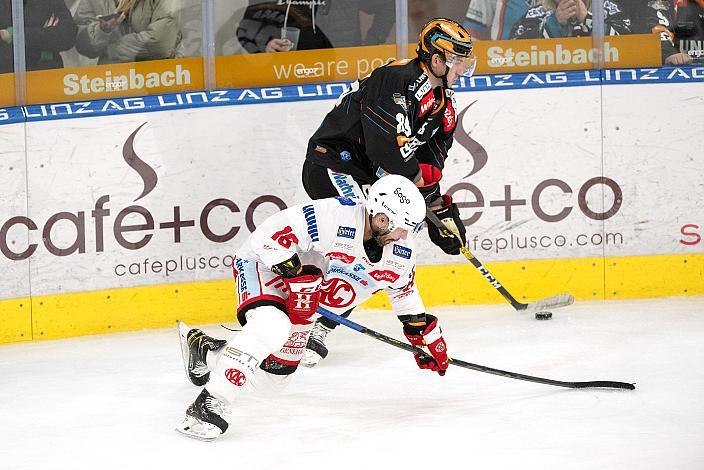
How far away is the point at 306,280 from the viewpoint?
3.83m

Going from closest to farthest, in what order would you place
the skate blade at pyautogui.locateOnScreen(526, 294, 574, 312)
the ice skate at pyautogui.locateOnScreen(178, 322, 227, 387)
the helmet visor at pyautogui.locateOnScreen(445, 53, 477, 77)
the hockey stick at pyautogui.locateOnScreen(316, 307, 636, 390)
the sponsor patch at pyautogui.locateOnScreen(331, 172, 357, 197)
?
the hockey stick at pyautogui.locateOnScreen(316, 307, 636, 390), the ice skate at pyautogui.locateOnScreen(178, 322, 227, 387), the helmet visor at pyautogui.locateOnScreen(445, 53, 477, 77), the sponsor patch at pyautogui.locateOnScreen(331, 172, 357, 197), the skate blade at pyautogui.locateOnScreen(526, 294, 574, 312)

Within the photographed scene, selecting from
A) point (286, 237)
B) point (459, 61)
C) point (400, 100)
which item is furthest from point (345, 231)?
point (459, 61)

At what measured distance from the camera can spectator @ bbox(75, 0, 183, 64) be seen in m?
5.60

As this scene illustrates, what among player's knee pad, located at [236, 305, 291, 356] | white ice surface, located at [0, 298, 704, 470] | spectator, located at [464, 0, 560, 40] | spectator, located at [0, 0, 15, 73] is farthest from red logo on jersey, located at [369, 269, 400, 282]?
spectator, located at [0, 0, 15, 73]

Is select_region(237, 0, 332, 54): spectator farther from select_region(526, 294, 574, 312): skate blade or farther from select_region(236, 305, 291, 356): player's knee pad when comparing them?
select_region(236, 305, 291, 356): player's knee pad

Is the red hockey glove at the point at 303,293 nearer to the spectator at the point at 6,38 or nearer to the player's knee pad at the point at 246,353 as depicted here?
the player's knee pad at the point at 246,353

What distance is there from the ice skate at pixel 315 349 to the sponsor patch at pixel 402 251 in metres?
1.03

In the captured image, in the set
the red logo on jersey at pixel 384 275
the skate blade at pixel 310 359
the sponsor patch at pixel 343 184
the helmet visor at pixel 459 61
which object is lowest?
the skate blade at pixel 310 359

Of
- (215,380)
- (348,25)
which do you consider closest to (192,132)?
(348,25)

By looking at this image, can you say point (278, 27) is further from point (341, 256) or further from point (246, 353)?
point (246, 353)

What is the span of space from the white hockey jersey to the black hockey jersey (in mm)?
675

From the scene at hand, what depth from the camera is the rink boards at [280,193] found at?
5.41 m

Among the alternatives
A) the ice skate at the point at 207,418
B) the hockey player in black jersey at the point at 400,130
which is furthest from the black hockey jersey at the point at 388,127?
the ice skate at the point at 207,418

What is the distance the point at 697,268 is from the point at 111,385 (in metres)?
3.10
